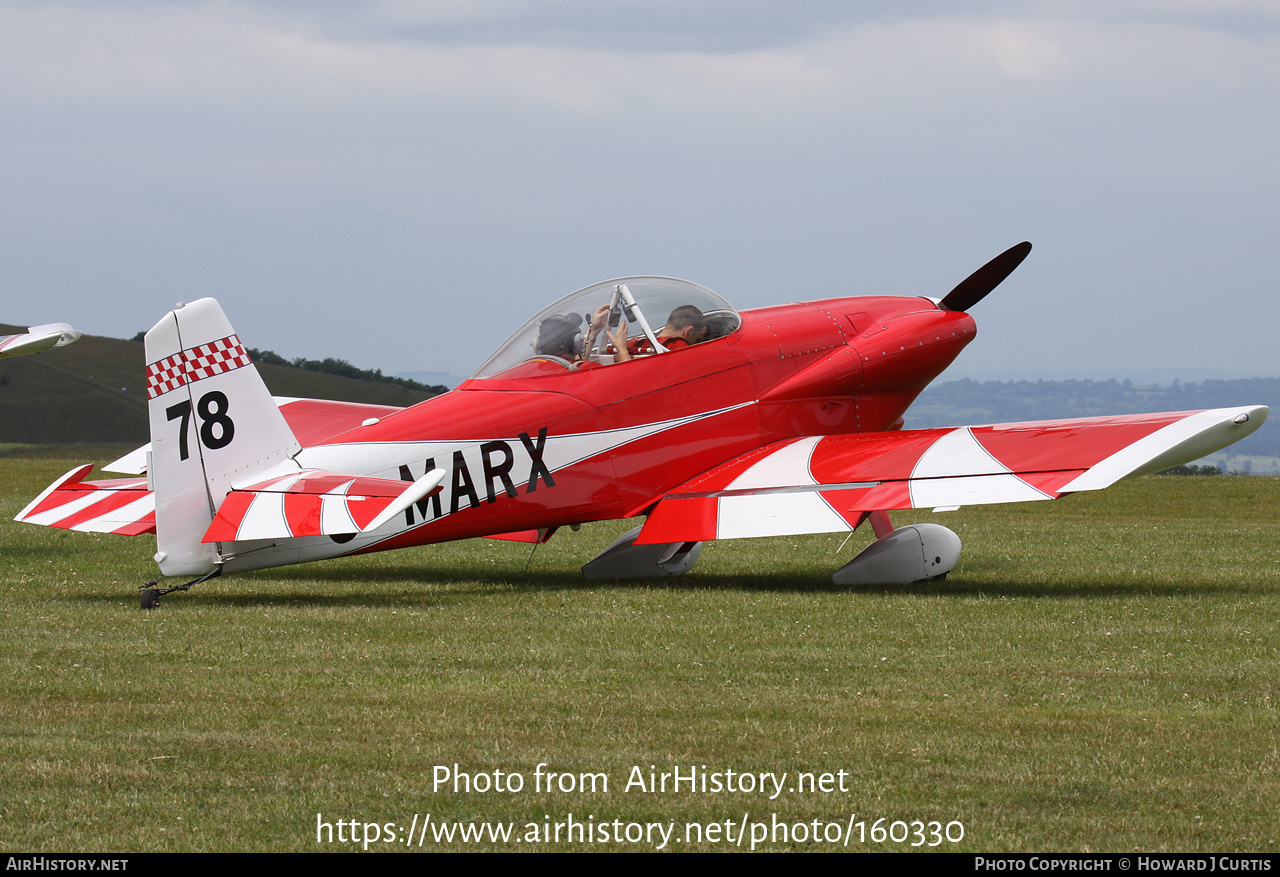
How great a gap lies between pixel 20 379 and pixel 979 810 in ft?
401

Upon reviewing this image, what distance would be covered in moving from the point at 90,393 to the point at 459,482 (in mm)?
111900

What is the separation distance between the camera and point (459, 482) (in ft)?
32.6

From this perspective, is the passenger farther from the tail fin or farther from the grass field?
the tail fin

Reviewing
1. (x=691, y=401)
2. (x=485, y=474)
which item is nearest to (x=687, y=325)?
(x=691, y=401)

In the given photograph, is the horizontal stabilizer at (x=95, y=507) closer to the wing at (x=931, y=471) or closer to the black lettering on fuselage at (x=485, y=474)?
the black lettering on fuselage at (x=485, y=474)

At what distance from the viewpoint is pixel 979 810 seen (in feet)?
15.1

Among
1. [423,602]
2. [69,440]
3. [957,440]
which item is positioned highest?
[957,440]

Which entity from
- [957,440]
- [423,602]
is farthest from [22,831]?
[957,440]

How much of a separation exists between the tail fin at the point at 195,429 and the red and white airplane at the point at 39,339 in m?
5.70

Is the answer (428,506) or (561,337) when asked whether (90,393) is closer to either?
(561,337)

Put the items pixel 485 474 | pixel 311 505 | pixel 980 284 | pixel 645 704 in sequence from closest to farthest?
pixel 645 704
pixel 311 505
pixel 485 474
pixel 980 284

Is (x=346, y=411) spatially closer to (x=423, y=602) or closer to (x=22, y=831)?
(x=423, y=602)

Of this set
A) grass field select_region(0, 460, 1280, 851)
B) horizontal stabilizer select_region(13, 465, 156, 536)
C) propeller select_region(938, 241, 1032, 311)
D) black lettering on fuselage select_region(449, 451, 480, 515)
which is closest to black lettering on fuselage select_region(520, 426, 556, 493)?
black lettering on fuselage select_region(449, 451, 480, 515)

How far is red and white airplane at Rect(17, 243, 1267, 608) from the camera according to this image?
9094mm
